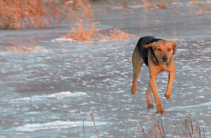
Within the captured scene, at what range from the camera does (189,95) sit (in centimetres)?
630

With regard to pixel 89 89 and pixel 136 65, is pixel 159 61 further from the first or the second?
pixel 89 89

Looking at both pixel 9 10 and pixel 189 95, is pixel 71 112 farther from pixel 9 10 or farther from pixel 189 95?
pixel 9 10

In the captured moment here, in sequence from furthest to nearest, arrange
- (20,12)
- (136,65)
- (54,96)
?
(20,12), (54,96), (136,65)

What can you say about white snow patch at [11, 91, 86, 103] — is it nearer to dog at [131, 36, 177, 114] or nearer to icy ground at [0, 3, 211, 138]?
icy ground at [0, 3, 211, 138]

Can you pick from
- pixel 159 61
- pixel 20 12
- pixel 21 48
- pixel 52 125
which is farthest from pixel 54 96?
pixel 20 12

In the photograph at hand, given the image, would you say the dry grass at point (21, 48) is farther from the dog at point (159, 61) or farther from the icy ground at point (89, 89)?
the dog at point (159, 61)

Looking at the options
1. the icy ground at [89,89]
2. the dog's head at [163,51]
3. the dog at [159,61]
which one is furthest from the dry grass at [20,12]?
the dog's head at [163,51]

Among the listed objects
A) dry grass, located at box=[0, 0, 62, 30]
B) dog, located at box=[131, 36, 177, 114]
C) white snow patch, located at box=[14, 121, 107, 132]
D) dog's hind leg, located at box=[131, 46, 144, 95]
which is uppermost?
dog, located at box=[131, 36, 177, 114]

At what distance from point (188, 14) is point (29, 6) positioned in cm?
686

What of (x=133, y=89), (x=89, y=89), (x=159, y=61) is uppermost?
(x=159, y=61)

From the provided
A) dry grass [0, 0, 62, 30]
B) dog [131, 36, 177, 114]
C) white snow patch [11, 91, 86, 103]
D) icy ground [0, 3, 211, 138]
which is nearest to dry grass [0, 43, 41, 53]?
icy ground [0, 3, 211, 138]

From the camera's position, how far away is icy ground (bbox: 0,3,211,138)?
16.5 ft

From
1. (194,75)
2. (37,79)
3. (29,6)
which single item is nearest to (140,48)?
(194,75)

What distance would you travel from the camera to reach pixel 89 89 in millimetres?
6910
